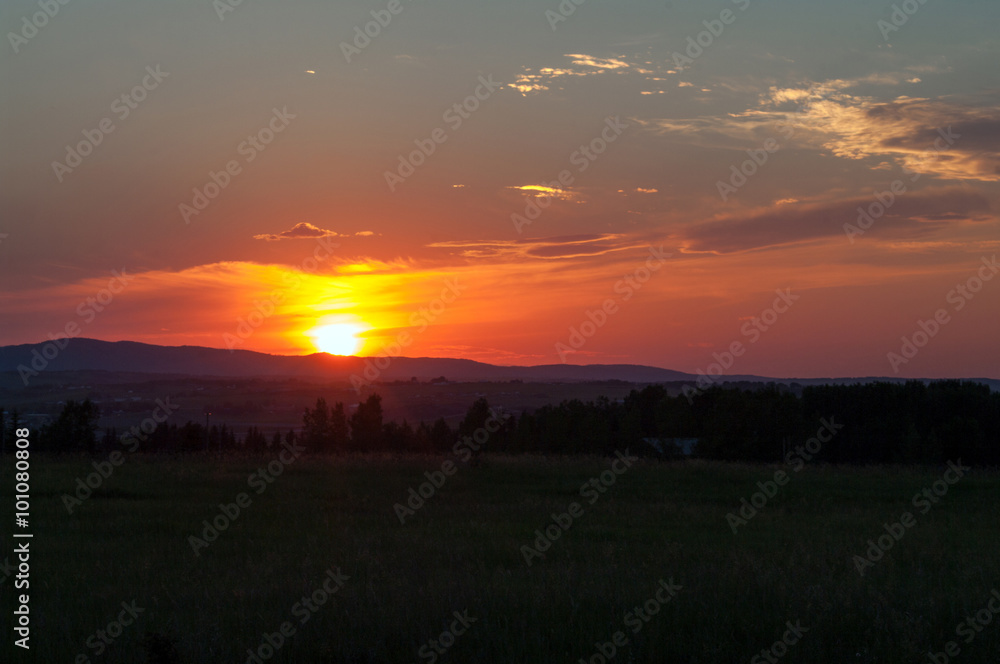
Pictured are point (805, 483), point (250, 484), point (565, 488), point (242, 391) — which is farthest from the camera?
point (242, 391)

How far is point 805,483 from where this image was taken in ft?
76.1

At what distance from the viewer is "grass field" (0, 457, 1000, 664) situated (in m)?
7.28

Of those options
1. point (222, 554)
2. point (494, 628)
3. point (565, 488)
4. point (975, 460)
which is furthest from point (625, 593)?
point (975, 460)

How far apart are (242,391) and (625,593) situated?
7129 inches

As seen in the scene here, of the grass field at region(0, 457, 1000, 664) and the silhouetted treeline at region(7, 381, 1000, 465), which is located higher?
the grass field at region(0, 457, 1000, 664)

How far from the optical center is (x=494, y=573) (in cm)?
1058

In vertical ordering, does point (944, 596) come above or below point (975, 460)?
above

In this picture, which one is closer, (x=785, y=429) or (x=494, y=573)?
(x=494, y=573)

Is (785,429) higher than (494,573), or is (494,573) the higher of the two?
(494,573)

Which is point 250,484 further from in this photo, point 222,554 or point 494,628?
point 494,628

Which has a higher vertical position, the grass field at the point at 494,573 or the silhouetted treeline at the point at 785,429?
the grass field at the point at 494,573

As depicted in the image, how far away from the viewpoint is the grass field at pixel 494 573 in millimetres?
7281

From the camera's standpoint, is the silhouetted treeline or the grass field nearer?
the grass field

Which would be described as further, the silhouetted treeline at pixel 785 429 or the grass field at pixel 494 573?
the silhouetted treeline at pixel 785 429
